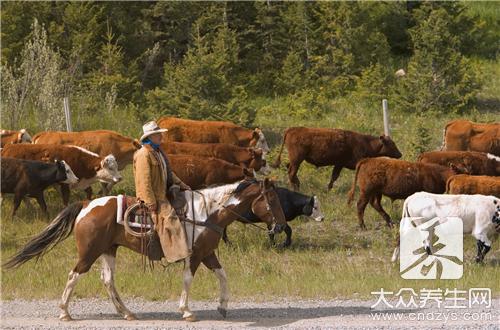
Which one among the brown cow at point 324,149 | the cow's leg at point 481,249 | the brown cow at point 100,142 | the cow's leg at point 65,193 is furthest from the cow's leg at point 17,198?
the cow's leg at point 481,249

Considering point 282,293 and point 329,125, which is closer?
point 282,293

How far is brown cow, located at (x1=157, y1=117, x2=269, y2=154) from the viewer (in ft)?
65.5

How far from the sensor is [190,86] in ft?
73.4

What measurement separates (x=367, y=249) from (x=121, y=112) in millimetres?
10411

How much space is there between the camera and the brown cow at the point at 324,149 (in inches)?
770

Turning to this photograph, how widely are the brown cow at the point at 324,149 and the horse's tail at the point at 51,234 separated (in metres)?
8.64

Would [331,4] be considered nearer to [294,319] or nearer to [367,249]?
[367,249]

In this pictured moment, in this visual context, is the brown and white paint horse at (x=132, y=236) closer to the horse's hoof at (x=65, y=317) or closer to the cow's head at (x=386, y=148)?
the horse's hoof at (x=65, y=317)

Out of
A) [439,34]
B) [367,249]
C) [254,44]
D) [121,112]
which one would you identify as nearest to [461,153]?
[367,249]

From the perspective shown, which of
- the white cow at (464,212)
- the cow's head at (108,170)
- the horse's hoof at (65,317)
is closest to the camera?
the horse's hoof at (65,317)

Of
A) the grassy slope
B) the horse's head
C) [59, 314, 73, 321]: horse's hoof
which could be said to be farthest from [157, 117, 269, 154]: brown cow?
[59, 314, 73, 321]: horse's hoof

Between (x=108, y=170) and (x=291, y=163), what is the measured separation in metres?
3.98

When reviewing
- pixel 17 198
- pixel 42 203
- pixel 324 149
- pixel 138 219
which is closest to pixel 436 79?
pixel 324 149

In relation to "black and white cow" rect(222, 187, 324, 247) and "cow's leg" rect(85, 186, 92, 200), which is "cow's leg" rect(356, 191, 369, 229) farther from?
"cow's leg" rect(85, 186, 92, 200)
